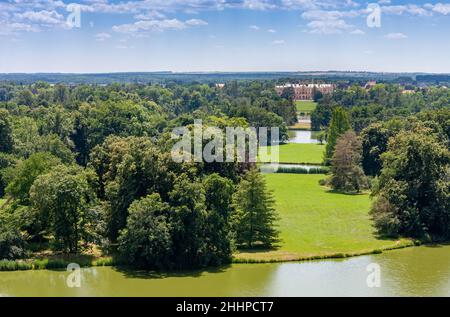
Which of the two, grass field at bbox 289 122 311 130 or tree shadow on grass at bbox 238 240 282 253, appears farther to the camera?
grass field at bbox 289 122 311 130

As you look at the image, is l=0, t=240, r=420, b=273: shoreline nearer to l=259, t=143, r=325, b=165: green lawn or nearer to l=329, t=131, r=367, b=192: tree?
l=329, t=131, r=367, b=192: tree

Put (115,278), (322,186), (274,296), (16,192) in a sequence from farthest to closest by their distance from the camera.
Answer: (322,186) → (16,192) → (115,278) → (274,296)

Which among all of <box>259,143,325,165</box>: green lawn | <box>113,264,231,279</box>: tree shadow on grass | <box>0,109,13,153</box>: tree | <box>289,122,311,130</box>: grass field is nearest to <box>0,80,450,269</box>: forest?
<box>113,264,231,279</box>: tree shadow on grass

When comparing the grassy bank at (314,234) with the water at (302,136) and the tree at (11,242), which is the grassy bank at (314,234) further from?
the water at (302,136)

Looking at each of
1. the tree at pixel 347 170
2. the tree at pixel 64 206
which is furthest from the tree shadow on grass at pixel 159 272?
the tree at pixel 347 170
